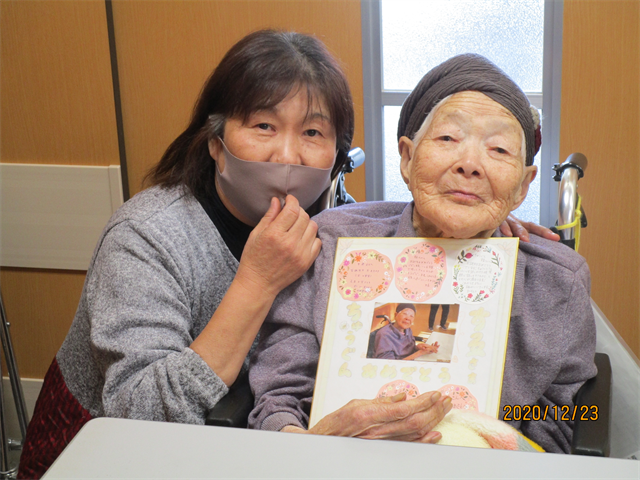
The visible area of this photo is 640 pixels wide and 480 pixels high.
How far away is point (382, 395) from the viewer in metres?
0.97

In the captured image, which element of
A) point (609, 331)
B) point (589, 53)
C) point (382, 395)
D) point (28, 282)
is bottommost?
point (28, 282)

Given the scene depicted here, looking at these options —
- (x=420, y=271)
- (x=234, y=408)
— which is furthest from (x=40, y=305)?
(x=420, y=271)

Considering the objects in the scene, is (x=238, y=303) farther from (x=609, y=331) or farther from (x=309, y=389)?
(x=609, y=331)

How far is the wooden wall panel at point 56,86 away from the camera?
251cm

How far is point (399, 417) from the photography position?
2.87 feet

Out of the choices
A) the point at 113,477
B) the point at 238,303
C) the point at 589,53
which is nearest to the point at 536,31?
the point at 589,53

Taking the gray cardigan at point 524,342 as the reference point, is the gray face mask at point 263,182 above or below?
above

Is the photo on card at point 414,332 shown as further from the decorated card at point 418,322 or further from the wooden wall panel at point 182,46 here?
the wooden wall panel at point 182,46

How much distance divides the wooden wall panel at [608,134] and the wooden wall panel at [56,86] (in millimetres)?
1821

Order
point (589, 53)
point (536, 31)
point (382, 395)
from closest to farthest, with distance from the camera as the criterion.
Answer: point (382, 395)
point (589, 53)
point (536, 31)

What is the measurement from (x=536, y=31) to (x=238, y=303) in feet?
6.03

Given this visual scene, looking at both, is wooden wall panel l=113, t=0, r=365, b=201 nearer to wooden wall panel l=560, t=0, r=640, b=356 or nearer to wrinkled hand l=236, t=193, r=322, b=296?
wooden wall panel l=560, t=0, r=640, b=356
